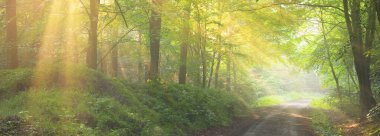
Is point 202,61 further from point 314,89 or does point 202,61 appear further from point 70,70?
point 314,89

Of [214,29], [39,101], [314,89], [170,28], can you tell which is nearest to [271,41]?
[214,29]

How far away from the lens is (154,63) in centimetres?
2134

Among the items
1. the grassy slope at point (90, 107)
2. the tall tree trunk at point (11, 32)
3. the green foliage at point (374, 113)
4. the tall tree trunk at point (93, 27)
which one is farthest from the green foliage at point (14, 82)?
the green foliage at point (374, 113)

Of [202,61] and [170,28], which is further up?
[170,28]

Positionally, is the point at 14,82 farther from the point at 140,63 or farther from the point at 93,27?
the point at 140,63

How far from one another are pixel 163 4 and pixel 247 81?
88.3 feet

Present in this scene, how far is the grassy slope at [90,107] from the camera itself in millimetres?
10383

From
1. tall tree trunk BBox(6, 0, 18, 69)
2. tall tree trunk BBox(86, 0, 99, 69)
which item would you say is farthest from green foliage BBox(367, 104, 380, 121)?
tall tree trunk BBox(6, 0, 18, 69)

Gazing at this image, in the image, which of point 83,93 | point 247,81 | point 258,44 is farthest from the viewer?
point 247,81

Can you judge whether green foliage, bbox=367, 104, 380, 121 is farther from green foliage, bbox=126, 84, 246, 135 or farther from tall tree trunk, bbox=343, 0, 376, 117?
green foliage, bbox=126, 84, 246, 135

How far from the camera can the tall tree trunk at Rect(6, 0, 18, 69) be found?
49.7ft

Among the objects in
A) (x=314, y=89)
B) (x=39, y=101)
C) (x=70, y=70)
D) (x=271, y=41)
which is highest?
(x=271, y=41)

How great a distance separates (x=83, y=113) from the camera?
474 inches

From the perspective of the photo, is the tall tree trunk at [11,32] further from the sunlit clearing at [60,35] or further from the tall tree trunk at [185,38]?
the tall tree trunk at [185,38]
